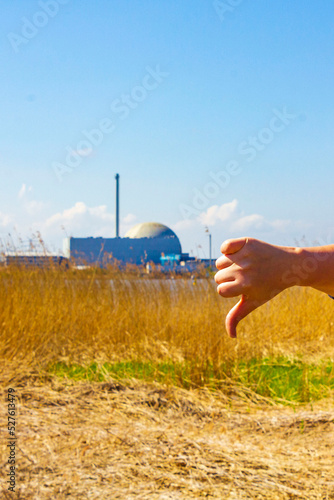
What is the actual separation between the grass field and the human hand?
173 cm

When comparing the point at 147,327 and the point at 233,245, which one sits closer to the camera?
the point at 233,245

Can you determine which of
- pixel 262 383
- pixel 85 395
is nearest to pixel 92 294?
pixel 85 395

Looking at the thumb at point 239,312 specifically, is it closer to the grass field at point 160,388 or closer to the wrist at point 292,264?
the wrist at point 292,264

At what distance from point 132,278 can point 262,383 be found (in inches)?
92.6

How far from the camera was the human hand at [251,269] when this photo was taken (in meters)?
1.03

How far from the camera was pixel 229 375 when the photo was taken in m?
4.32

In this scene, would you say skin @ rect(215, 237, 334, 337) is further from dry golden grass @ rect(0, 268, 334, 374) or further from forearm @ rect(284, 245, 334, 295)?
dry golden grass @ rect(0, 268, 334, 374)

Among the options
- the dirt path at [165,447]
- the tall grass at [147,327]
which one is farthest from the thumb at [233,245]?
the tall grass at [147,327]

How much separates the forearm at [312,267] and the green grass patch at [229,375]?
293 cm

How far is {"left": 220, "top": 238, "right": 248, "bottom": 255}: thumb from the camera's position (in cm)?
101

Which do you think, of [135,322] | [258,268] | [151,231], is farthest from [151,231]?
[258,268]

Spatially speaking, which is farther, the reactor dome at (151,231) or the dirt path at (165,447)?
the reactor dome at (151,231)

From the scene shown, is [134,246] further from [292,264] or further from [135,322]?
[292,264]

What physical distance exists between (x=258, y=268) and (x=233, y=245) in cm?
9
